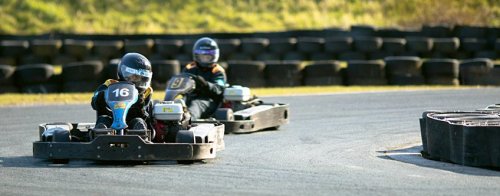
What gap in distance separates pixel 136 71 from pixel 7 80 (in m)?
9.02

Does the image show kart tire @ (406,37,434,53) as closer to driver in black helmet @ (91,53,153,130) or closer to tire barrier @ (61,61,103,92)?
tire barrier @ (61,61,103,92)

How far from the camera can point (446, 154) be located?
8.58 m

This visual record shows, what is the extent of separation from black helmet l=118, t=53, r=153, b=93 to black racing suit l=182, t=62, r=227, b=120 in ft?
8.35

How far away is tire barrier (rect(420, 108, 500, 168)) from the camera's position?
8016 mm

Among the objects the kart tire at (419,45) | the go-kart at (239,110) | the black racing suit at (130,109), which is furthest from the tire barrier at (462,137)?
the kart tire at (419,45)

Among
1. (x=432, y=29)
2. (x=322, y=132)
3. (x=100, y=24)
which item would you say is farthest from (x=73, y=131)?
(x=100, y=24)

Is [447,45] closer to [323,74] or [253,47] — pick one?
[253,47]

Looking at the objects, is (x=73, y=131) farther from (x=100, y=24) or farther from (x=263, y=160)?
(x=100, y=24)

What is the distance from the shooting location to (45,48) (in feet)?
72.5

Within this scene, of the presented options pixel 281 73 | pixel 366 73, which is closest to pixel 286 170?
pixel 281 73

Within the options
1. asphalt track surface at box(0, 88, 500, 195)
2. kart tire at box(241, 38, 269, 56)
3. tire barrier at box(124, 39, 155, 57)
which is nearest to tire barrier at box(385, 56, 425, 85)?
kart tire at box(241, 38, 269, 56)

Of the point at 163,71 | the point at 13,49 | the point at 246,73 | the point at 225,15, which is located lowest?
the point at 246,73

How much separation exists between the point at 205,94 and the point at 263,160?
3506mm

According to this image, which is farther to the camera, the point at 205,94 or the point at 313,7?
the point at 313,7
